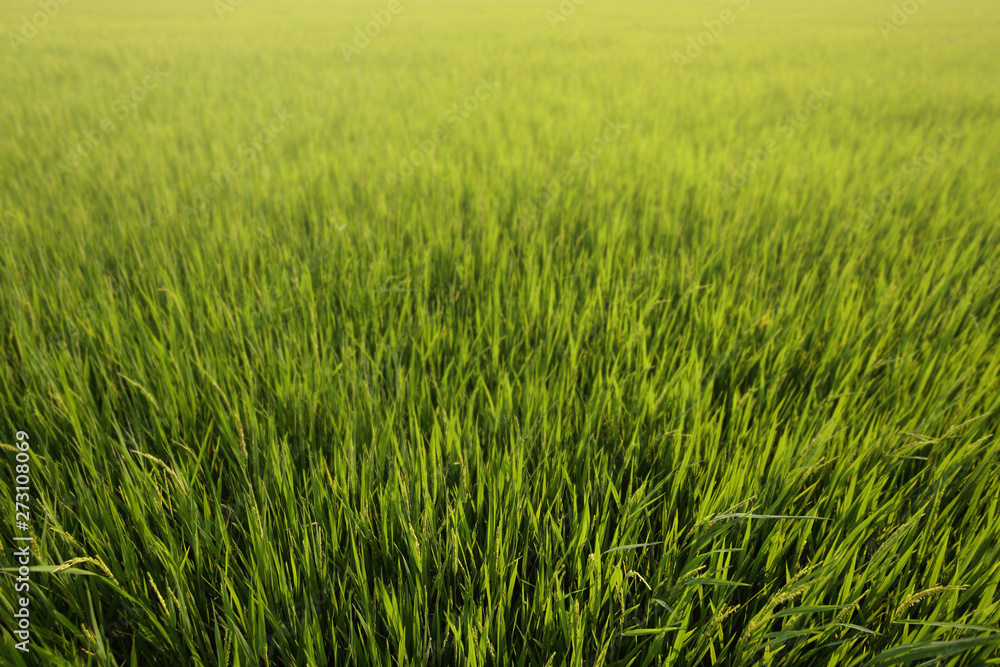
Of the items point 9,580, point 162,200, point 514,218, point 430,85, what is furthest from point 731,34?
point 9,580

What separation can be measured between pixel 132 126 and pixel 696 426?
422 centimetres

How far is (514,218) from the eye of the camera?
204cm

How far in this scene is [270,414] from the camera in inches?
40.1

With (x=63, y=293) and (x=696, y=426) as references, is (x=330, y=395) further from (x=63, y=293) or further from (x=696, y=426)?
(x=63, y=293)

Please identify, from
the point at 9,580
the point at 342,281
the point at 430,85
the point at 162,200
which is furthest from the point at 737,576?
the point at 430,85

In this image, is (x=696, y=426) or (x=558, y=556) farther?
(x=696, y=426)

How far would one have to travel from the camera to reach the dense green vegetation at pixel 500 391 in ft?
2.33

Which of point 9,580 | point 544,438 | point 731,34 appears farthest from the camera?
point 731,34

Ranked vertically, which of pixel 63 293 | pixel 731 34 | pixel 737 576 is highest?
pixel 731 34

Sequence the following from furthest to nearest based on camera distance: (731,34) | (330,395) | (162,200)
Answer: (731,34)
(162,200)
(330,395)

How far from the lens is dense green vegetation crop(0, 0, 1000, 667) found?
0.71 meters

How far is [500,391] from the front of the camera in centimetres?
102

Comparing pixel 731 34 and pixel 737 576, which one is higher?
pixel 731 34

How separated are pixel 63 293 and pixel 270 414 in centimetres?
96
